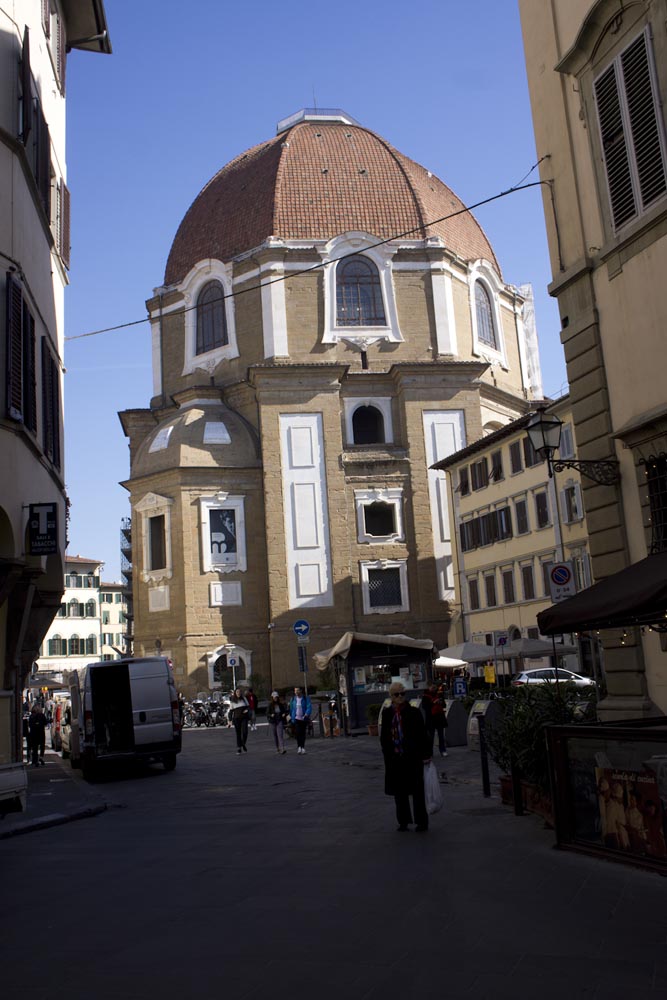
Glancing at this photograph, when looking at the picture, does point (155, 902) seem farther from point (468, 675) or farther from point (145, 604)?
point (145, 604)

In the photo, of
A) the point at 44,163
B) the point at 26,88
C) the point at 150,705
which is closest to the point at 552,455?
the point at 26,88

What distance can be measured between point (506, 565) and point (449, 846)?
32.0 meters

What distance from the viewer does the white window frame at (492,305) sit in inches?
2120

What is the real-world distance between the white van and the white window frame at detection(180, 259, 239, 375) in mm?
32049

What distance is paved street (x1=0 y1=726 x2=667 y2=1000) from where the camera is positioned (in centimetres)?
510

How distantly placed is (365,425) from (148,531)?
12.2 m

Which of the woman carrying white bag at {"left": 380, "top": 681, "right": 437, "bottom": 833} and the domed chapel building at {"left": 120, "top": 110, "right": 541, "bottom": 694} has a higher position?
the domed chapel building at {"left": 120, "top": 110, "right": 541, "bottom": 694}

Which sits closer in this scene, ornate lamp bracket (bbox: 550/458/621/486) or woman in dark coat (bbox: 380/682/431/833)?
woman in dark coat (bbox: 380/682/431/833)

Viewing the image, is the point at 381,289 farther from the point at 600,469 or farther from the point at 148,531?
the point at 600,469

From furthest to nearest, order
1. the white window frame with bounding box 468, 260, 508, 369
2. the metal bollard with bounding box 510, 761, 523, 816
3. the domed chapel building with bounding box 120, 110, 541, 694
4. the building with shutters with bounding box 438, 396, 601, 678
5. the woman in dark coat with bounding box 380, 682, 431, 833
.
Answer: the white window frame with bounding box 468, 260, 508, 369, the domed chapel building with bounding box 120, 110, 541, 694, the building with shutters with bounding box 438, 396, 601, 678, the metal bollard with bounding box 510, 761, 523, 816, the woman in dark coat with bounding box 380, 682, 431, 833

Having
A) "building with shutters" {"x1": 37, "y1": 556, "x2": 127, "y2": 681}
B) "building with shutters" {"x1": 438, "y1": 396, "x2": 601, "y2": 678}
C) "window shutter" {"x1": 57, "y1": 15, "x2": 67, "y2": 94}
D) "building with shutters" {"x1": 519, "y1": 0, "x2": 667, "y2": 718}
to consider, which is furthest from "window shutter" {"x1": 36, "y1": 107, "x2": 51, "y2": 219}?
"building with shutters" {"x1": 37, "y1": 556, "x2": 127, "y2": 681}

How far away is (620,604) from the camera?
30.2 feet

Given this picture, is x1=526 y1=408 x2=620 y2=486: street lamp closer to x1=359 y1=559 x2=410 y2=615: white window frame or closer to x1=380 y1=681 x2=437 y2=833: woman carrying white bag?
x1=380 y1=681 x2=437 y2=833: woman carrying white bag

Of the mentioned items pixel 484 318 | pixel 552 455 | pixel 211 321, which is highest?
pixel 211 321
